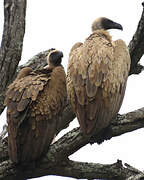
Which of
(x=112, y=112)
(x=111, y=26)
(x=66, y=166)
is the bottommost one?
(x=66, y=166)

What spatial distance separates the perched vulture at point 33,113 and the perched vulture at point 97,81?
0.25m

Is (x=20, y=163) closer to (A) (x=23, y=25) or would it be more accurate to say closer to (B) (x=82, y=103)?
(B) (x=82, y=103)

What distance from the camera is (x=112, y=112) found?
11.6m

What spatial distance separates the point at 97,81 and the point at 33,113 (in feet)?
3.15

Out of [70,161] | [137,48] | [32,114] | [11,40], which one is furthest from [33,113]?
[137,48]

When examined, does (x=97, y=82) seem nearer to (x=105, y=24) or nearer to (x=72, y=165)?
(x=72, y=165)

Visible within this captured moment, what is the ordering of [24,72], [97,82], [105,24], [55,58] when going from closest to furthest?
[97,82], [24,72], [55,58], [105,24]

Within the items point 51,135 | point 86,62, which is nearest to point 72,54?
point 86,62

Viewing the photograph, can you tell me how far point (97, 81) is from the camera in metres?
11.5

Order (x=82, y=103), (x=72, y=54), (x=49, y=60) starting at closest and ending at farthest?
(x=82, y=103)
(x=72, y=54)
(x=49, y=60)

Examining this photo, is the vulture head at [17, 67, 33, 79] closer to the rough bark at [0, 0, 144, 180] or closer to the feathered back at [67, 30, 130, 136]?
the rough bark at [0, 0, 144, 180]

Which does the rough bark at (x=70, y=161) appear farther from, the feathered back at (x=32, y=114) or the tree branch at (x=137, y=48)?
the feathered back at (x=32, y=114)

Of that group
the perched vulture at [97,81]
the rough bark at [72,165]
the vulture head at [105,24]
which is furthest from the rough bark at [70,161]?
the vulture head at [105,24]

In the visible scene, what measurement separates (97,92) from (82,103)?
0.26 metres
